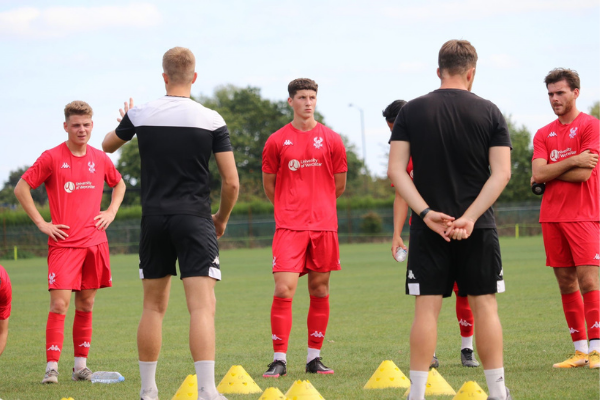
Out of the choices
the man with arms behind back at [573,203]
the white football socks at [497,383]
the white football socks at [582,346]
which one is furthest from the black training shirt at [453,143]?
the white football socks at [582,346]

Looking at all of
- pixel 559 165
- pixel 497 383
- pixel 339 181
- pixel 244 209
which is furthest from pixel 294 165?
pixel 244 209

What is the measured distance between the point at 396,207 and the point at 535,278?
11712mm

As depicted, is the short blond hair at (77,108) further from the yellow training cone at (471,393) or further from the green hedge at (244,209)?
the green hedge at (244,209)

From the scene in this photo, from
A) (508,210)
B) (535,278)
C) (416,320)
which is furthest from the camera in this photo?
(508,210)

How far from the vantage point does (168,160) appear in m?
5.30

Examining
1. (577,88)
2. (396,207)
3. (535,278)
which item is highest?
(577,88)

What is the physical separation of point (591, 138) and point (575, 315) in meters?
1.68

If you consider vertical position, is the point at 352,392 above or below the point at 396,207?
below

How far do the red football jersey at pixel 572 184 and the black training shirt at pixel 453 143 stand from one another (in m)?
2.54

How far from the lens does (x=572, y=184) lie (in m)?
7.16

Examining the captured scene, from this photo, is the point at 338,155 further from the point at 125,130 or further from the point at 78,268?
the point at 78,268

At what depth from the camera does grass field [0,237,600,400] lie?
20.3ft

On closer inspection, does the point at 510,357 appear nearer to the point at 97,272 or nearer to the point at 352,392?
the point at 352,392

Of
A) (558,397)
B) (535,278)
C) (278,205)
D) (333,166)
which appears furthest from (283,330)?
(535,278)
